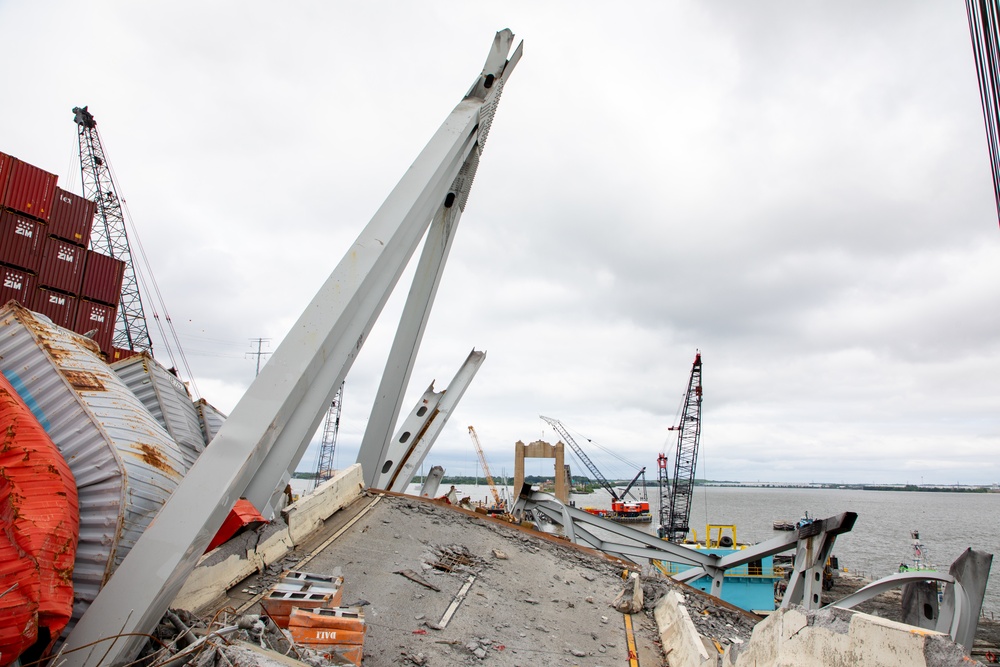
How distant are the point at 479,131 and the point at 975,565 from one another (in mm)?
10544

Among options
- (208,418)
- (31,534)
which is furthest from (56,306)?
(31,534)

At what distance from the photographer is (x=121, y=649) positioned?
4.93 metres

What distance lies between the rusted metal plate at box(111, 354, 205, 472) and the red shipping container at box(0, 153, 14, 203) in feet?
36.5

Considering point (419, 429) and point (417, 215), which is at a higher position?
point (417, 215)

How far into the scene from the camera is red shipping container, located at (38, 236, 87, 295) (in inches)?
728

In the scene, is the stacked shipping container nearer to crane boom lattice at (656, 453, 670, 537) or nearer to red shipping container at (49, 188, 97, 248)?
red shipping container at (49, 188, 97, 248)

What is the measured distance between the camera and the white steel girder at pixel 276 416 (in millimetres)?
5000

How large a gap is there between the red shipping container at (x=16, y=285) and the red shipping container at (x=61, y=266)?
0.50 m

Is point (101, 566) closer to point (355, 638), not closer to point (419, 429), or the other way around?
point (355, 638)

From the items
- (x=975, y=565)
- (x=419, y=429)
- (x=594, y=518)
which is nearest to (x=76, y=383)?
(x=419, y=429)

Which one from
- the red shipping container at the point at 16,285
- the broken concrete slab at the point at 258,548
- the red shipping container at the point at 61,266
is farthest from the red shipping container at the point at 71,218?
the broken concrete slab at the point at 258,548

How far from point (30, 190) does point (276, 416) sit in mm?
17269

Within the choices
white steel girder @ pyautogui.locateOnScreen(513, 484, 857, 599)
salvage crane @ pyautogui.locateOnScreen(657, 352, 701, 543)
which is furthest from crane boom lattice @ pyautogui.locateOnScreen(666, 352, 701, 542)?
white steel girder @ pyautogui.locateOnScreen(513, 484, 857, 599)

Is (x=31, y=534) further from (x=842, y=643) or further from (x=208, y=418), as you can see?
(x=208, y=418)
